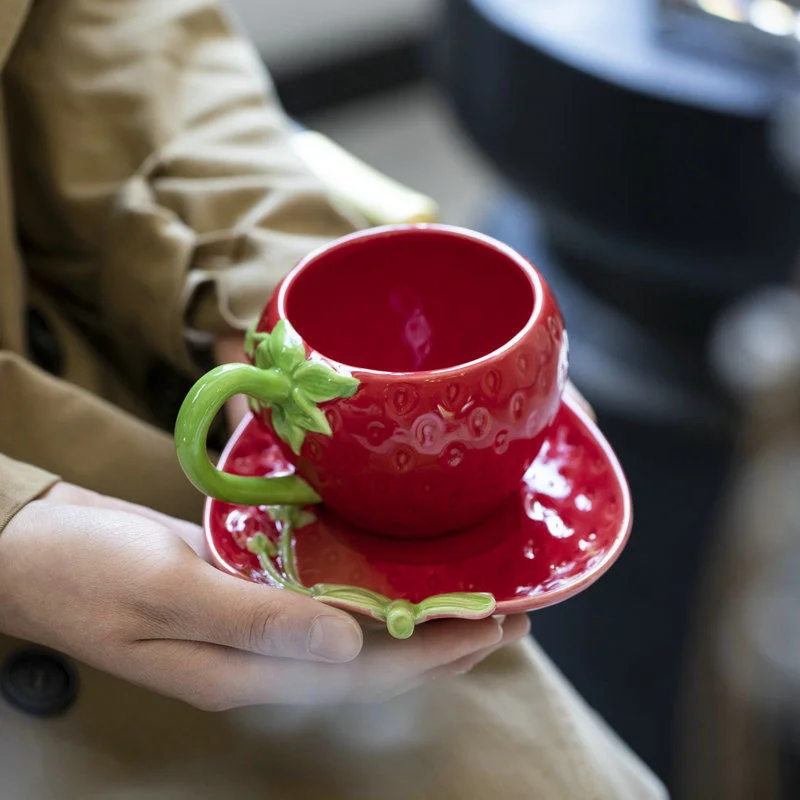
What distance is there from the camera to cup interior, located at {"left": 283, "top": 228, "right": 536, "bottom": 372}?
531 millimetres

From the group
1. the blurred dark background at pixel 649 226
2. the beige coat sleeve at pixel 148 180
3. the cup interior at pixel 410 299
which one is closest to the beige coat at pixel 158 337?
the beige coat sleeve at pixel 148 180

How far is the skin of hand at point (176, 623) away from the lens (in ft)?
1.52

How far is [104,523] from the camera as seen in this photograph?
1.62 feet

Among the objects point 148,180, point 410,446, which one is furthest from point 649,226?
point 410,446

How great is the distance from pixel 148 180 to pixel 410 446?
1.04 ft

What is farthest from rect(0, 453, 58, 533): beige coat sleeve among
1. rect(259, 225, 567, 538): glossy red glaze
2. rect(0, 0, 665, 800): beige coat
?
rect(259, 225, 567, 538): glossy red glaze

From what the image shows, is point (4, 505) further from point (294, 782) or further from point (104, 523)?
point (294, 782)

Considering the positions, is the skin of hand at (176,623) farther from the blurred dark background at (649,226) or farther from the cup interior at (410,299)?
the blurred dark background at (649,226)

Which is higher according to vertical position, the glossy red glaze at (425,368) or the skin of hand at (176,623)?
the glossy red glaze at (425,368)

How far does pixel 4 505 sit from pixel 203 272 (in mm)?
200

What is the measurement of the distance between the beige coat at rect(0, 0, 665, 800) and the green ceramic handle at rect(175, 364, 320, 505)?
0.32ft

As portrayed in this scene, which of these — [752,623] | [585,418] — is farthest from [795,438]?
[585,418]

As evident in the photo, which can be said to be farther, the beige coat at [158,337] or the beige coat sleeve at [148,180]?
the beige coat sleeve at [148,180]

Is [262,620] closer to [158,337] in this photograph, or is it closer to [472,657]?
[472,657]
